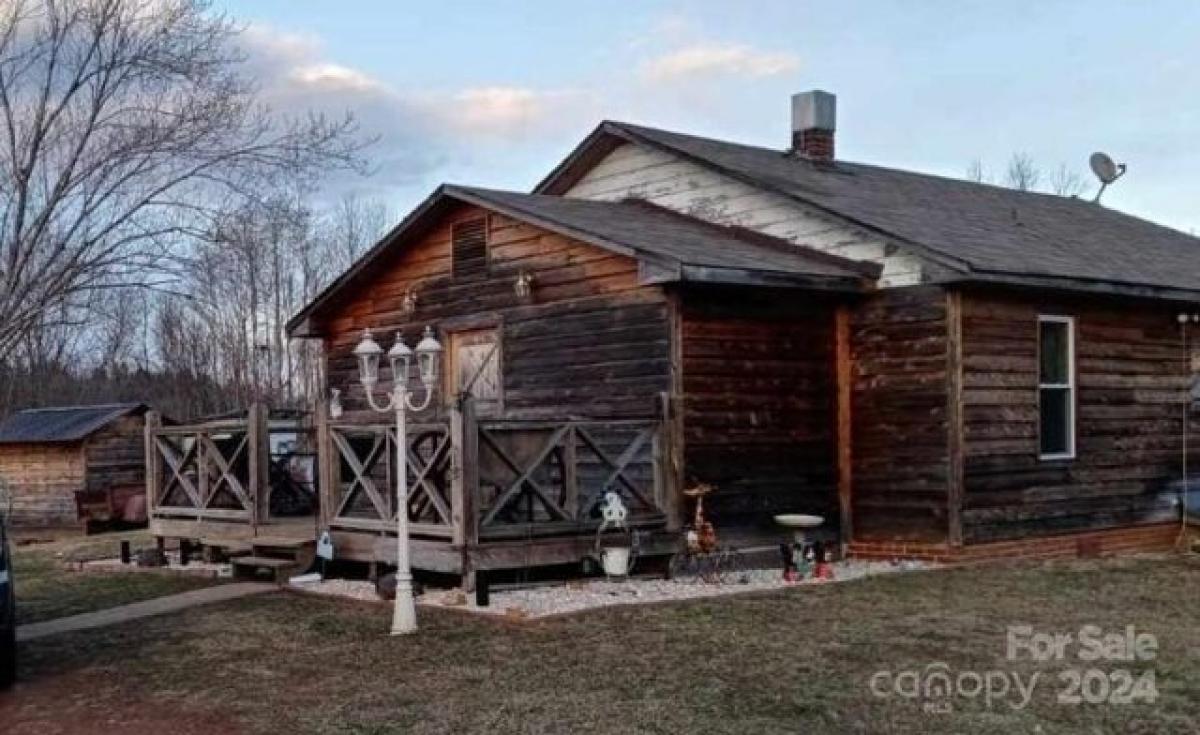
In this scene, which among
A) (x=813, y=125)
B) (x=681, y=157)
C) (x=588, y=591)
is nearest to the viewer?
(x=588, y=591)

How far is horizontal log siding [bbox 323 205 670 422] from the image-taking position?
12234mm

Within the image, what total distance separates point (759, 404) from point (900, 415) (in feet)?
4.61

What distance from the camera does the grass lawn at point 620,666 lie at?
249 inches

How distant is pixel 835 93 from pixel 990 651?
430 inches

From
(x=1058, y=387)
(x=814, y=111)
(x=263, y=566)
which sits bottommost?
(x=263, y=566)

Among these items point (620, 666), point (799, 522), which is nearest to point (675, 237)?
point (799, 522)

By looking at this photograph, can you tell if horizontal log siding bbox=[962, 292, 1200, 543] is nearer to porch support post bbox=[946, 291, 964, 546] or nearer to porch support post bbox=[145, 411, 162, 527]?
porch support post bbox=[946, 291, 964, 546]

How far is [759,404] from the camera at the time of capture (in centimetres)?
1236

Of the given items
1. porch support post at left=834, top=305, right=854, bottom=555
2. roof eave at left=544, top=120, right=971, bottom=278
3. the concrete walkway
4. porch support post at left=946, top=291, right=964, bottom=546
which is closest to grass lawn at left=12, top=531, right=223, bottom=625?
the concrete walkway

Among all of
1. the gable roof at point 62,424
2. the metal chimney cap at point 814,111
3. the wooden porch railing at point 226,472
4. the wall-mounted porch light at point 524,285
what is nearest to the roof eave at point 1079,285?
the wall-mounted porch light at point 524,285

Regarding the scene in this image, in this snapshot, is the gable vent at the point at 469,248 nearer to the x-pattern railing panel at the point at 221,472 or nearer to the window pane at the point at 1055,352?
the x-pattern railing panel at the point at 221,472

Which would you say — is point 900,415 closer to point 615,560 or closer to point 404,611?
point 615,560

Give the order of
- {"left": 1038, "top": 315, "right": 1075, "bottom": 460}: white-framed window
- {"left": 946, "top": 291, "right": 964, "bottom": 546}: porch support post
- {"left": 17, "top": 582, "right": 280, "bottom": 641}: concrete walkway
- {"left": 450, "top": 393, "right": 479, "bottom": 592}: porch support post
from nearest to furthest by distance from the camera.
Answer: {"left": 17, "top": 582, "right": 280, "bottom": 641}: concrete walkway
{"left": 450, "top": 393, "right": 479, "bottom": 592}: porch support post
{"left": 946, "top": 291, "right": 964, "bottom": 546}: porch support post
{"left": 1038, "top": 315, "right": 1075, "bottom": 460}: white-framed window

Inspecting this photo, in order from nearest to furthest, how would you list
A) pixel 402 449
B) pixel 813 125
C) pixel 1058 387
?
pixel 402 449 → pixel 1058 387 → pixel 813 125
